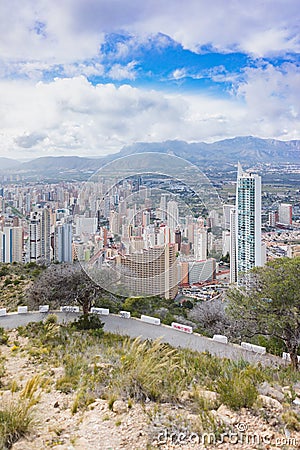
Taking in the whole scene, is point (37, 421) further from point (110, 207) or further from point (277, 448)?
point (110, 207)

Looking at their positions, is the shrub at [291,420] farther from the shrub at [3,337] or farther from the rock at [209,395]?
the shrub at [3,337]

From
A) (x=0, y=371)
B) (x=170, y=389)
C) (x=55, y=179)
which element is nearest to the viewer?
(x=170, y=389)

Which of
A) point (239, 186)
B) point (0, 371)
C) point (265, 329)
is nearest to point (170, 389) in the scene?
point (0, 371)

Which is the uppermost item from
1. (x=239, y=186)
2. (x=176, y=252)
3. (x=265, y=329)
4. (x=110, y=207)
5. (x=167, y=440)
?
(x=239, y=186)

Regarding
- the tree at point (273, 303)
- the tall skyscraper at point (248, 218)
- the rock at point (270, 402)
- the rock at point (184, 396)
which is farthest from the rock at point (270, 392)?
the tall skyscraper at point (248, 218)

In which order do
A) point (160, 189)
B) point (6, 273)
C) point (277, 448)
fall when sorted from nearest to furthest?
point (277, 448) → point (160, 189) → point (6, 273)
